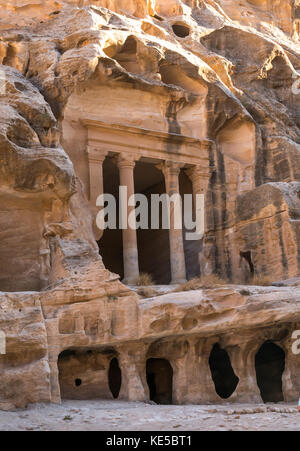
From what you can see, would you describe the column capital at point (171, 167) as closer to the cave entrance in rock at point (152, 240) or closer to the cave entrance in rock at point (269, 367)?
the cave entrance in rock at point (152, 240)

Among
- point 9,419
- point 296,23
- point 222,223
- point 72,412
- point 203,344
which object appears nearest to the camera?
point 9,419

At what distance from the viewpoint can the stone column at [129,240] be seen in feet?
71.3

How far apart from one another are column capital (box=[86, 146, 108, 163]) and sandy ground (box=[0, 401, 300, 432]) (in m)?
9.24

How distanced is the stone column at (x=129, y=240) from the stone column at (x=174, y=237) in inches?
55.3

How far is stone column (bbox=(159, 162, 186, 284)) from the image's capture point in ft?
74.9

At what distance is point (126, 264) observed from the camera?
2194cm

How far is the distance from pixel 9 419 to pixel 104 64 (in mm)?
13209

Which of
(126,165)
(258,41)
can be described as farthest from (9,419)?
(258,41)

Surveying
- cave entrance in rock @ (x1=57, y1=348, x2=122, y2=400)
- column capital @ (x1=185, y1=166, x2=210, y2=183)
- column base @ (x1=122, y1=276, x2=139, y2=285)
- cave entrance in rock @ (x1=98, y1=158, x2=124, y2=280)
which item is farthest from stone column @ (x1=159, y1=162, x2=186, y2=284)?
cave entrance in rock @ (x1=57, y1=348, x2=122, y2=400)

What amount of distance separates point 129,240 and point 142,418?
9.77 meters

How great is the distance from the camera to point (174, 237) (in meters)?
23.2

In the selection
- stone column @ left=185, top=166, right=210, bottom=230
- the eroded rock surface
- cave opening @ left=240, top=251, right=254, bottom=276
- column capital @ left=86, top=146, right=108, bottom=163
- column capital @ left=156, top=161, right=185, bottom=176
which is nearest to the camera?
the eroded rock surface

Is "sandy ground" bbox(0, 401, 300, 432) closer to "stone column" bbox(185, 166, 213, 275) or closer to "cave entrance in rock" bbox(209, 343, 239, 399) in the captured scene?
"cave entrance in rock" bbox(209, 343, 239, 399)

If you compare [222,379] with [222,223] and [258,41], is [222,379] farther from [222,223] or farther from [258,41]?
[258,41]
